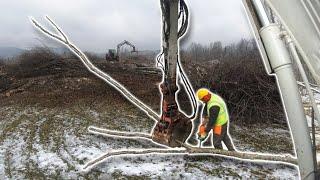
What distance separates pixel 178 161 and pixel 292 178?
6.50 feet

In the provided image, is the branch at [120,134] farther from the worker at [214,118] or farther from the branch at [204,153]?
the worker at [214,118]

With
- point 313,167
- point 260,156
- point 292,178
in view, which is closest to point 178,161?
point 292,178

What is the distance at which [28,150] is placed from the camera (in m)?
8.03

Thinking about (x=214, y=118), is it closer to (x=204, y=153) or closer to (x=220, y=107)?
(x=220, y=107)

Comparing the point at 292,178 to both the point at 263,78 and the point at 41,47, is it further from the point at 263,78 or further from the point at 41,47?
the point at 41,47

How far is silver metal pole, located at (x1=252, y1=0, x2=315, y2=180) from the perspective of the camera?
1.88 metres

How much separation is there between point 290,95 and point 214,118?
193 inches

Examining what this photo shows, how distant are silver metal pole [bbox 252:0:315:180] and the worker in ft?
15.8

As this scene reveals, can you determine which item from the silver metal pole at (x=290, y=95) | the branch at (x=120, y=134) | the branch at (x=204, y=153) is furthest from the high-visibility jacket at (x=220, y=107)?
the silver metal pole at (x=290, y=95)

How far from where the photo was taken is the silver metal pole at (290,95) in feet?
6.16

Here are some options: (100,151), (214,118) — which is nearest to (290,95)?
(214,118)

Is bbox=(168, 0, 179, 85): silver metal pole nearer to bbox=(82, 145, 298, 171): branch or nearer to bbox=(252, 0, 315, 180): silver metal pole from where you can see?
bbox=(82, 145, 298, 171): branch

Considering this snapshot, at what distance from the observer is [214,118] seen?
6758 millimetres

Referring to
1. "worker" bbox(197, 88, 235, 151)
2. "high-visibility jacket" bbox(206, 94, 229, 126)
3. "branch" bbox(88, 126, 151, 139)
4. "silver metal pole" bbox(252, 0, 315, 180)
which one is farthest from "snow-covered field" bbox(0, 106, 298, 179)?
"silver metal pole" bbox(252, 0, 315, 180)
